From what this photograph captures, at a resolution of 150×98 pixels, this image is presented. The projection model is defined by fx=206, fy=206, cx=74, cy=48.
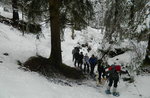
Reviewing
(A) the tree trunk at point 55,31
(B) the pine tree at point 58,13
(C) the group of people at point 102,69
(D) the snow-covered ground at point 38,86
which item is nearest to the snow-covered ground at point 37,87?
(D) the snow-covered ground at point 38,86

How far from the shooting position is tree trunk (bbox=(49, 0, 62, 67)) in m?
10.9

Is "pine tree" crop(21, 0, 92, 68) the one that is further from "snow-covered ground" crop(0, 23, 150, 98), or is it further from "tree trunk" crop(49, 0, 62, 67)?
"snow-covered ground" crop(0, 23, 150, 98)

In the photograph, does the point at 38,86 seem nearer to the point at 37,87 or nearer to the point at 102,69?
the point at 37,87

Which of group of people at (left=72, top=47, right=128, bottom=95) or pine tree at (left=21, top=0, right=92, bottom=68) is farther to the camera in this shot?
pine tree at (left=21, top=0, right=92, bottom=68)

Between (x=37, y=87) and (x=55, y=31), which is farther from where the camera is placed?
(x=55, y=31)

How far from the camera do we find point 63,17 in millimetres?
11625

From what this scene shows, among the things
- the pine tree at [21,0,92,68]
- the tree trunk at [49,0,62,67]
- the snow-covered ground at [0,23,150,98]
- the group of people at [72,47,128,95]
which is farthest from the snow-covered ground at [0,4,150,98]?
the pine tree at [21,0,92,68]

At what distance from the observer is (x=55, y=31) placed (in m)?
11.2

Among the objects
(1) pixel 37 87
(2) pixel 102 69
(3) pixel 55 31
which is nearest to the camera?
→ (1) pixel 37 87

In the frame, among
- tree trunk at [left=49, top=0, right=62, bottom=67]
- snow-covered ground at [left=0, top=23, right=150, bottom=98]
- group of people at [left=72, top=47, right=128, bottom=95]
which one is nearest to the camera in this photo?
snow-covered ground at [left=0, top=23, right=150, bottom=98]

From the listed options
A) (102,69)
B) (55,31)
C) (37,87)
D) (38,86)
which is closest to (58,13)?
(55,31)

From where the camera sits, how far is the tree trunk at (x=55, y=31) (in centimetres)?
1088

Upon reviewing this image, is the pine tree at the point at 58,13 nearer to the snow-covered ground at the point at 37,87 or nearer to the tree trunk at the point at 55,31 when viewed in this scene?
the tree trunk at the point at 55,31

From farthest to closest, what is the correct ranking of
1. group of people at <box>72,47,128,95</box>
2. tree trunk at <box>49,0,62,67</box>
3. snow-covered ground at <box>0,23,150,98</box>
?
tree trunk at <box>49,0,62,67</box> < group of people at <box>72,47,128,95</box> < snow-covered ground at <box>0,23,150,98</box>
